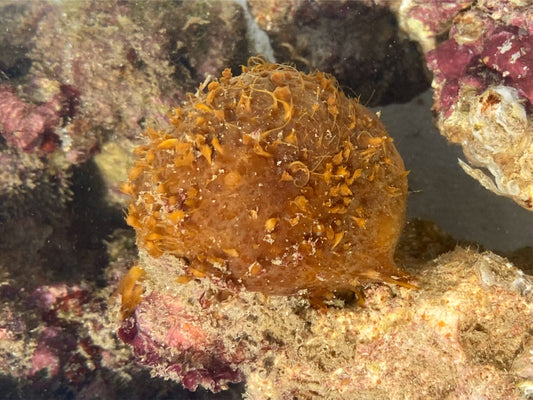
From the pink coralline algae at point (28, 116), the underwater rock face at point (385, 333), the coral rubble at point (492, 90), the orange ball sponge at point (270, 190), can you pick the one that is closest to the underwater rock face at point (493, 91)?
the coral rubble at point (492, 90)

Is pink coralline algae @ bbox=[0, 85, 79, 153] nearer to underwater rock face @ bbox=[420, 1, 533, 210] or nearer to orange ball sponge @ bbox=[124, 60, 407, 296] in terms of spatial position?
orange ball sponge @ bbox=[124, 60, 407, 296]

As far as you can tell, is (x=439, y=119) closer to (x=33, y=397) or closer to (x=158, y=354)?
(x=158, y=354)

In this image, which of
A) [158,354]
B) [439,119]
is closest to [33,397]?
[158,354]

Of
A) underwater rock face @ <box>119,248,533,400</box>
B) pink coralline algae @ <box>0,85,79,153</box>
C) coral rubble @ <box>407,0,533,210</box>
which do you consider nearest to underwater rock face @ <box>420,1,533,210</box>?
coral rubble @ <box>407,0,533,210</box>

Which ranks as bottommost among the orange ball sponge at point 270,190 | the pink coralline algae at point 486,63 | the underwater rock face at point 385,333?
the underwater rock face at point 385,333

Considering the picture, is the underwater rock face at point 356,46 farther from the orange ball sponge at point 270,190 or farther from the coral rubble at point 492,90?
the orange ball sponge at point 270,190
